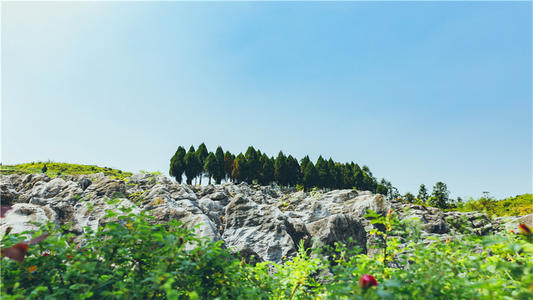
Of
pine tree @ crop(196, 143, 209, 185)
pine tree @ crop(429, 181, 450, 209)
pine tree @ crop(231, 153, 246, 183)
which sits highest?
pine tree @ crop(196, 143, 209, 185)

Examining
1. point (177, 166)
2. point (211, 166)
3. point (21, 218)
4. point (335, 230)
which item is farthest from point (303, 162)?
point (21, 218)

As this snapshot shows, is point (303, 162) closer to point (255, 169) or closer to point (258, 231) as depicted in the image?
point (255, 169)

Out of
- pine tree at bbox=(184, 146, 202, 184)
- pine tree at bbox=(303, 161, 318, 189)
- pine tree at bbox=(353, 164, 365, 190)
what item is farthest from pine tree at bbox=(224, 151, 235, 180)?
pine tree at bbox=(353, 164, 365, 190)

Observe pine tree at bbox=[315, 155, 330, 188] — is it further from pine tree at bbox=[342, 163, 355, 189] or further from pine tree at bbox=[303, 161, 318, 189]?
pine tree at bbox=[342, 163, 355, 189]

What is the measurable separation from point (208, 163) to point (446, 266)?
40.4 meters

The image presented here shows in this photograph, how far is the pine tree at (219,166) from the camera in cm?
4150

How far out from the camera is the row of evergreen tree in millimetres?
40281

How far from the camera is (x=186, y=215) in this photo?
6527 mm

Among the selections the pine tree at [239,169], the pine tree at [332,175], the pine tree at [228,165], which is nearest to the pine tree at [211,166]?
the pine tree at [228,165]

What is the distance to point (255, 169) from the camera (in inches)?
1718

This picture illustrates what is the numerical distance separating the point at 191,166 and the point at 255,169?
34.5 ft

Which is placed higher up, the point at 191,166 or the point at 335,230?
the point at 191,166

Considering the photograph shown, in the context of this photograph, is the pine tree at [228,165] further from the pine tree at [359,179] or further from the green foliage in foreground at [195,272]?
the green foliage in foreground at [195,272]

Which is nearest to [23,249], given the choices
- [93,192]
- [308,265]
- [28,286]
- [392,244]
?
[28,286]
